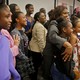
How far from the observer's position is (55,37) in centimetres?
235

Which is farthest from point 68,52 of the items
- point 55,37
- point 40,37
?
point 40,37

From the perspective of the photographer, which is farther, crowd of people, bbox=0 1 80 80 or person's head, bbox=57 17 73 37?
person's head, bbox=57 17 73 37

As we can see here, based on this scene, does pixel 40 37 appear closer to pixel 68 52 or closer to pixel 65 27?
pixel 65 27

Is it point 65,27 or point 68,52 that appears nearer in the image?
point 68,52

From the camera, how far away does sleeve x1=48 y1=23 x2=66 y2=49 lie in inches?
90.7

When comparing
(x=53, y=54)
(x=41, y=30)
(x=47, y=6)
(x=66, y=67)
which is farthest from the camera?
(x=47, y=6)

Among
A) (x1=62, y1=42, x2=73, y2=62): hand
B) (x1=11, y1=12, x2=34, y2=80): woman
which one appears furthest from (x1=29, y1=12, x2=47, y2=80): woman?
(x1=62, y1=42, x2=73, y2=62): hand

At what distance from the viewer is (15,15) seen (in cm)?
276

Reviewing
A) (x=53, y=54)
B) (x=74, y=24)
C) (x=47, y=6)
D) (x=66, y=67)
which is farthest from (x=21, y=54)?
(x=47, y=6)

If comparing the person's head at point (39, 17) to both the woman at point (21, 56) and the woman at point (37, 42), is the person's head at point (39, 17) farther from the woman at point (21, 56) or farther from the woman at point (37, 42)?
the woman at point (21, 56)

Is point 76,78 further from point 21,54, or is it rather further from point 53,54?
point 21,54

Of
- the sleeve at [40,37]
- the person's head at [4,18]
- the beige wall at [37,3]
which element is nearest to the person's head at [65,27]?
the person's head at [4,18]

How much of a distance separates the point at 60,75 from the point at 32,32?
1.31 m

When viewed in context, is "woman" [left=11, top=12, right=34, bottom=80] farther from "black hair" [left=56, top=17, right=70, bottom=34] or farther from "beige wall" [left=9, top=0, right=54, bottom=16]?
"beige wall" [left=9, top=0, right=54, bottom=16]
